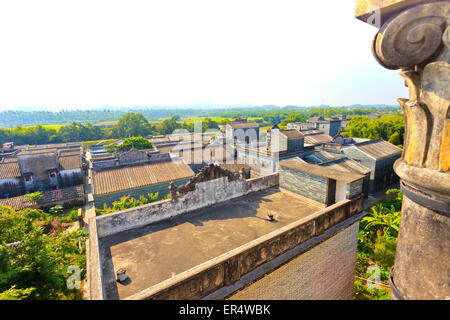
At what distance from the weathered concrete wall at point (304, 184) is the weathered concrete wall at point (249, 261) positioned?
143 cm

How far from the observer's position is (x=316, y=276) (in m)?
7.78

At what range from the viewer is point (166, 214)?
9117mm

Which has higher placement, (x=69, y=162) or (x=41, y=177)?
(x=69, y=162)

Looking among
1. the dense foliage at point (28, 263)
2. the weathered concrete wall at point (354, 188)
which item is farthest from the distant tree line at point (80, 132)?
the weathered concrete wall at point (354, 188)

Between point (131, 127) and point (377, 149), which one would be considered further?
point (131, 127)

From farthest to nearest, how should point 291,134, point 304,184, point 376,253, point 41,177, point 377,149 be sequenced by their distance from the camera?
point 41,177
point 377,149
point 291,134
point 376,253
point 304,184

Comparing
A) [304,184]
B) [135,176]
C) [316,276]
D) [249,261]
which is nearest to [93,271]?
[249,261]

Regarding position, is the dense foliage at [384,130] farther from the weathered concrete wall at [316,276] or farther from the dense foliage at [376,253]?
the weathered concrete wall at [316,276]

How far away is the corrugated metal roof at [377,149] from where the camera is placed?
1009 inches

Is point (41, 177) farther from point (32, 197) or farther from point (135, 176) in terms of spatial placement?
point (135, 176)

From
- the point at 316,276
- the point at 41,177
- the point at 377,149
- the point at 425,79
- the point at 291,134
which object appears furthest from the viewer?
the point at 41,177

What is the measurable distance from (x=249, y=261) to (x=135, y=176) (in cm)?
1938
